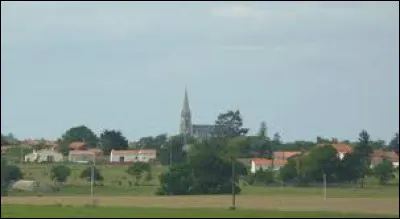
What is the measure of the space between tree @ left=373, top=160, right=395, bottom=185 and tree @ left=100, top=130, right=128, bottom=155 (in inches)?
2282

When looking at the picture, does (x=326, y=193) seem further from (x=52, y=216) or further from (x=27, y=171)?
(x=52, y=216)

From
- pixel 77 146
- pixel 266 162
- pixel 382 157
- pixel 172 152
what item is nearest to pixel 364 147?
pixel 382 157

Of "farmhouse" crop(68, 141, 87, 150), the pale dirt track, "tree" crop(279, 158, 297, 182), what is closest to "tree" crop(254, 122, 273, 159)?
"farmhouse" crop(68, 141, 87, 150)

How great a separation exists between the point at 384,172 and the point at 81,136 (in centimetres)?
8581

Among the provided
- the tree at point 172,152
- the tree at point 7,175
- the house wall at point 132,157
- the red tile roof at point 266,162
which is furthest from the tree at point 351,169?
the house wall at point 132,157

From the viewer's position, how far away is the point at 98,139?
509 feet

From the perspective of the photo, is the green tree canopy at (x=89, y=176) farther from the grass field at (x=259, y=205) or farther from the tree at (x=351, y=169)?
the grass field at (x=259, y=205)

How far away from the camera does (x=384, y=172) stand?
305 ft

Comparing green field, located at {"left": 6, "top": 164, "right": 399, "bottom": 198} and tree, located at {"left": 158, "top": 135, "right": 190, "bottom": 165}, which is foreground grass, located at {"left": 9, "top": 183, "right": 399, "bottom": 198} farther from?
tree, located at {"left": 158, "top": 135, "right": 190, "bottom": 165}

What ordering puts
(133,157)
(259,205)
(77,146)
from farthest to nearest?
(77,146)
(133,157)
(259,205)

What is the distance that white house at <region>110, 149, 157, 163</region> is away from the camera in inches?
5330

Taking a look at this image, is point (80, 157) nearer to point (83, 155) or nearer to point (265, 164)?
point (83, 155)

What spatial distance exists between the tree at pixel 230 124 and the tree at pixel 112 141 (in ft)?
58.8

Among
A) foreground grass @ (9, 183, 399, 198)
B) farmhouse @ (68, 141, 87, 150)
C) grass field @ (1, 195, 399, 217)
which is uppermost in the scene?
farmhouse @ (68, 141, 87, 150)
